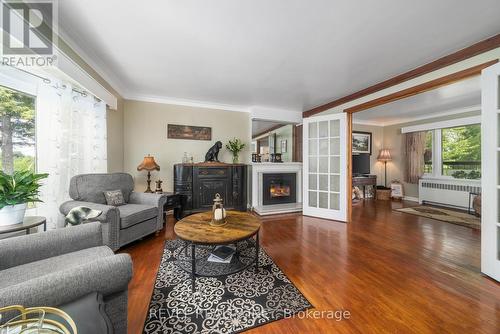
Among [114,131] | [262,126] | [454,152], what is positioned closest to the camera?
[114,131]

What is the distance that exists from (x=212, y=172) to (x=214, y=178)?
0.41 ft

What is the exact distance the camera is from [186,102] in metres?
3.87

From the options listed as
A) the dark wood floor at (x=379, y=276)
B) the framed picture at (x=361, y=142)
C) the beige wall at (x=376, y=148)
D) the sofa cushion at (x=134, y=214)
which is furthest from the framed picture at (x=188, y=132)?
the beige wall at (x=376, y=148)

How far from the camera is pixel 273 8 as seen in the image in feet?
5.06

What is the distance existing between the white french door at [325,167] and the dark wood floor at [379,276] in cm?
56

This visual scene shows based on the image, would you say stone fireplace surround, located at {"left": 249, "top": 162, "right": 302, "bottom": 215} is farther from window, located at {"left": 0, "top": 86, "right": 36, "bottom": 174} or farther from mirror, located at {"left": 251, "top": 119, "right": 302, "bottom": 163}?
window, located at {"left": 0, "top": 86, "right": 36, "bottom": 174}

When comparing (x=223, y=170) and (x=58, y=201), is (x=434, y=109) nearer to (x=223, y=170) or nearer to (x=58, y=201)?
(x=223, y=170)

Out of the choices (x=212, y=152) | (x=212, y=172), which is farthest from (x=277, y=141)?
(x=212, y=172)

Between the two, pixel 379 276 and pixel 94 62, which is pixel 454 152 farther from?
pixel 94 62

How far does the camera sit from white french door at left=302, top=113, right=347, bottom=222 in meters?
3.53

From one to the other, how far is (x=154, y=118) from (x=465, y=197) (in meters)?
7.03

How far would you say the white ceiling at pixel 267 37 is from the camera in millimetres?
1546

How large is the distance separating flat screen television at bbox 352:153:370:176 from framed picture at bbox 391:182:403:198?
2.81 feet

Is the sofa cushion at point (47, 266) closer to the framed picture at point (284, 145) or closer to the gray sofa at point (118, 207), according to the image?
the gray sofa at point (118, 207)
